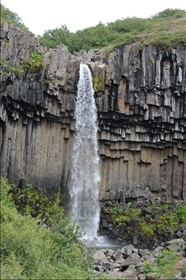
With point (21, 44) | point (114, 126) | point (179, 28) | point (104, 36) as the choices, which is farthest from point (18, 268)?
point (104, 36)

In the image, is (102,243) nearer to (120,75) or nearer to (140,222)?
(140,222)

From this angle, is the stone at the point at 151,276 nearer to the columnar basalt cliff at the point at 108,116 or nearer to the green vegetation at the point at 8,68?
the columnar basalt cliff at the point at 108,116

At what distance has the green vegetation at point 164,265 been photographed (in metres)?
15.6

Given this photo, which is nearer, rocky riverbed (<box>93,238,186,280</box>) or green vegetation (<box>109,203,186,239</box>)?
rocky riverbed (<box>93,238,186,280</box>)

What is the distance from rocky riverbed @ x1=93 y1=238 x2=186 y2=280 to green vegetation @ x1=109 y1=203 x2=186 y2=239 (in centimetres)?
365

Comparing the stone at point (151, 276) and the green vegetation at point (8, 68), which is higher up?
the green vegetation at point (8, 68)

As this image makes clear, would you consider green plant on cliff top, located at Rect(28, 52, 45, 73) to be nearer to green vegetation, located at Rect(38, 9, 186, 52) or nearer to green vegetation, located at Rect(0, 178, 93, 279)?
green vegetation, located at Rect(38, 9, 186, 52)

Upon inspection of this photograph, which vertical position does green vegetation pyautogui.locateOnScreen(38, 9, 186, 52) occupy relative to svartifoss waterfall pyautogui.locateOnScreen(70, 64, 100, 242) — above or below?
above

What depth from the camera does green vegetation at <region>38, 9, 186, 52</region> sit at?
27.9 metres

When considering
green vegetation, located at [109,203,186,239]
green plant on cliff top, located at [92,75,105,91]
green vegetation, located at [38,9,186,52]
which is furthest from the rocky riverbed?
green vegetation, located at [38,9,186,52]

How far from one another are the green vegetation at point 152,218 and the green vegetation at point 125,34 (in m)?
9.10

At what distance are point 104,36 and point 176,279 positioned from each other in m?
28.7

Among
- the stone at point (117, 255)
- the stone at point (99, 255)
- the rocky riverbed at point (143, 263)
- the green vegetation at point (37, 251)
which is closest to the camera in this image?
the green vegetation at point (37, 251)

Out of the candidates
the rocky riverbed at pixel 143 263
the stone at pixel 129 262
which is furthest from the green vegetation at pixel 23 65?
the stone at pixel 129 262
